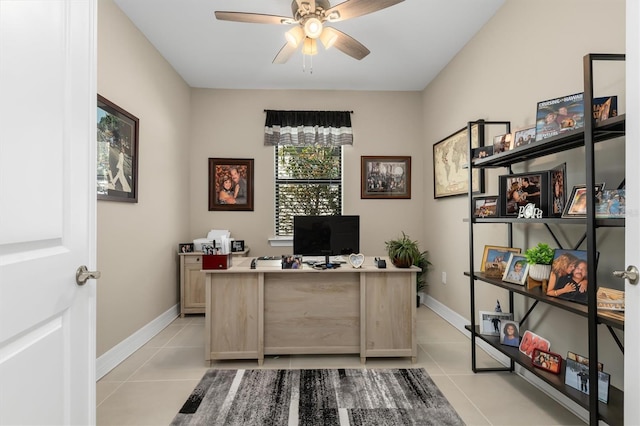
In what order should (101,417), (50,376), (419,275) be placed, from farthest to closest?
(419,275) → (101,417) → (50,376)

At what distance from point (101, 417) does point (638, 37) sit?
3.09m

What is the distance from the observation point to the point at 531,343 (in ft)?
6.97

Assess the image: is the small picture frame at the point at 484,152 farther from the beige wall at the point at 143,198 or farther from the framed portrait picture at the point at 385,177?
the beige wall at the point at 143,198

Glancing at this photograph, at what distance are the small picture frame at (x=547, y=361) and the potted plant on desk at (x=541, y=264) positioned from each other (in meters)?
0.37

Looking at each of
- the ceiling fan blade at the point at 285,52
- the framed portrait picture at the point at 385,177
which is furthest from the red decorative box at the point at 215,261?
the framed portrait picture at the point at 385,177

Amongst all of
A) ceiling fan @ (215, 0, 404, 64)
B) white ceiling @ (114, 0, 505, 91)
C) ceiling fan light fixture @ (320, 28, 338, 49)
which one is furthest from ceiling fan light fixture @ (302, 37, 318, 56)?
white ceiling @ (114, 0, 505, 91)

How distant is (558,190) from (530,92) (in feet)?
3.00

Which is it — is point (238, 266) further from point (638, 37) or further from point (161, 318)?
point (638, 37)

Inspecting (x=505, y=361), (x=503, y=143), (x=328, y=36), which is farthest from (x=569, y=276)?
(x=328, y=36)

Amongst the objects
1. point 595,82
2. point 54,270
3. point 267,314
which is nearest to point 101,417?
point 267,314

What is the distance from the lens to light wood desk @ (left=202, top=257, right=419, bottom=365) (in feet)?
8.73

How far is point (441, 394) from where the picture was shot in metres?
2.21

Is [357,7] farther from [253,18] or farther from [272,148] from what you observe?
[272,148]

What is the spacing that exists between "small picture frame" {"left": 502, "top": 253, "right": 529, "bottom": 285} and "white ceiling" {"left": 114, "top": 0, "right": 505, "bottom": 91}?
6.81ft
